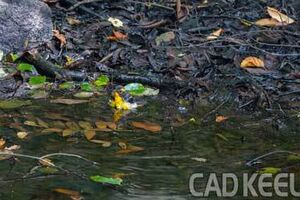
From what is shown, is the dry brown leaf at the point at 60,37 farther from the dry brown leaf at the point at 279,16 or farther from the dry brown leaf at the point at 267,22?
the dry brown leaf at the point at 279,16

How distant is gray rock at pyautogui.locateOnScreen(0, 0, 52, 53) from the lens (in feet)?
18.4

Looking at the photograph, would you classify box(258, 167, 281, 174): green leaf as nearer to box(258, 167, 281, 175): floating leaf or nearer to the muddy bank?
box(258, 167, 281, 175): floating leaf

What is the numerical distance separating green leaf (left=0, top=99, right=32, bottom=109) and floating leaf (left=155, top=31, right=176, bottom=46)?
1715 mm

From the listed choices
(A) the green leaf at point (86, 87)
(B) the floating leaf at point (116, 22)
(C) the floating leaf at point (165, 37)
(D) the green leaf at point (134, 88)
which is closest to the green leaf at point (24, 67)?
(A) the green leaf at point (86, 87)

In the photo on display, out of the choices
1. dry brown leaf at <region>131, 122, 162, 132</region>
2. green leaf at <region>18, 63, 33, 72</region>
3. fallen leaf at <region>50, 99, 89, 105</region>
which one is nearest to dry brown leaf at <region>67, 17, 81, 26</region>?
green leaf at <region>18, 63, 33, 72</region>

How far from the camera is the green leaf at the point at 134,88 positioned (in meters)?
4.91

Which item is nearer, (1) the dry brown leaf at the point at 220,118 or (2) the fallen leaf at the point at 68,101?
(1) the dry brown leaf at the point at 220,118

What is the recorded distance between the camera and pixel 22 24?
18.8ft

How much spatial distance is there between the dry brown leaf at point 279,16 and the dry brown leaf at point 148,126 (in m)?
2.54

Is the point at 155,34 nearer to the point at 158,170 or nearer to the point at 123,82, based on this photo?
the point at 123,82

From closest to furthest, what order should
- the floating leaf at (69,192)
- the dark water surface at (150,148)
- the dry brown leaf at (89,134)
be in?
the floating leaf at (69,192) < the dark water surface at (150,148) < the dry brown leaf at (89,134)

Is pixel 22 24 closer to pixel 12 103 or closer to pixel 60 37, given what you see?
pixel 60 37

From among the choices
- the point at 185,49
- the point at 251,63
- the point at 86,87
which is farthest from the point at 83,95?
the point at 251,63

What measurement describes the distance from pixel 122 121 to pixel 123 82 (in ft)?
2.72
